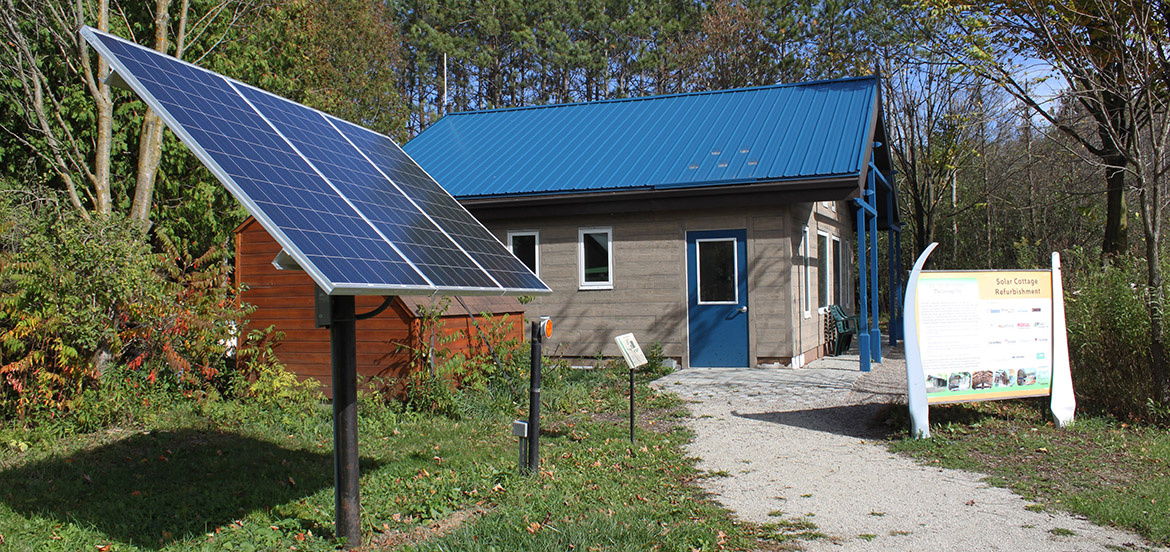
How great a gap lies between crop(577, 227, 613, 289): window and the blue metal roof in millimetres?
841

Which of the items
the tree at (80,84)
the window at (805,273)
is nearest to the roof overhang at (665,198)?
the window at (805,273)

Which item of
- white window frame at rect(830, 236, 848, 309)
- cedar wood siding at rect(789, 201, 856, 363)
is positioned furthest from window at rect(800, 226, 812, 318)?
white window frame at rect(830, 236, 848, 309)

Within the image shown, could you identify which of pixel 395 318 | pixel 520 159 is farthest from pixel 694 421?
pixel 520 159

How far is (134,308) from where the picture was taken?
823cm

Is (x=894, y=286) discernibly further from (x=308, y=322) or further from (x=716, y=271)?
(x=308, y=322)

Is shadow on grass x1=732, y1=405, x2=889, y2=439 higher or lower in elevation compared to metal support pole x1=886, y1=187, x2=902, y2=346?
lower

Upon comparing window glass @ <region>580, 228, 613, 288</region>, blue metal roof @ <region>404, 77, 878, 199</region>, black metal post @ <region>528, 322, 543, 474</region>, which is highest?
blue metal roof @ <region>404, 77, 878, 199</region>

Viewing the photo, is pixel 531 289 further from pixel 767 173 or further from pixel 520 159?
pixel 520 159

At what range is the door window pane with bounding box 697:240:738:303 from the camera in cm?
1364

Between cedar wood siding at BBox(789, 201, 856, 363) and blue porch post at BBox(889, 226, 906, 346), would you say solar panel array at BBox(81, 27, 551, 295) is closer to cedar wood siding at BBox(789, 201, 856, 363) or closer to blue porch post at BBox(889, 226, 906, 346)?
cedar wood siding at BBox(789, 201, 856, 363)

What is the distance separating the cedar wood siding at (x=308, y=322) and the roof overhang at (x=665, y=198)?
3.48 metres

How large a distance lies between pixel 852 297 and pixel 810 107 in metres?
5.74

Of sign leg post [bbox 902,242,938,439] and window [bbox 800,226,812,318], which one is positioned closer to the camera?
sign leg post [bbox 902,242,938,439]

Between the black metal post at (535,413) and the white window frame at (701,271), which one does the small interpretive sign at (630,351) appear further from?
the white window frame at (701,271)
